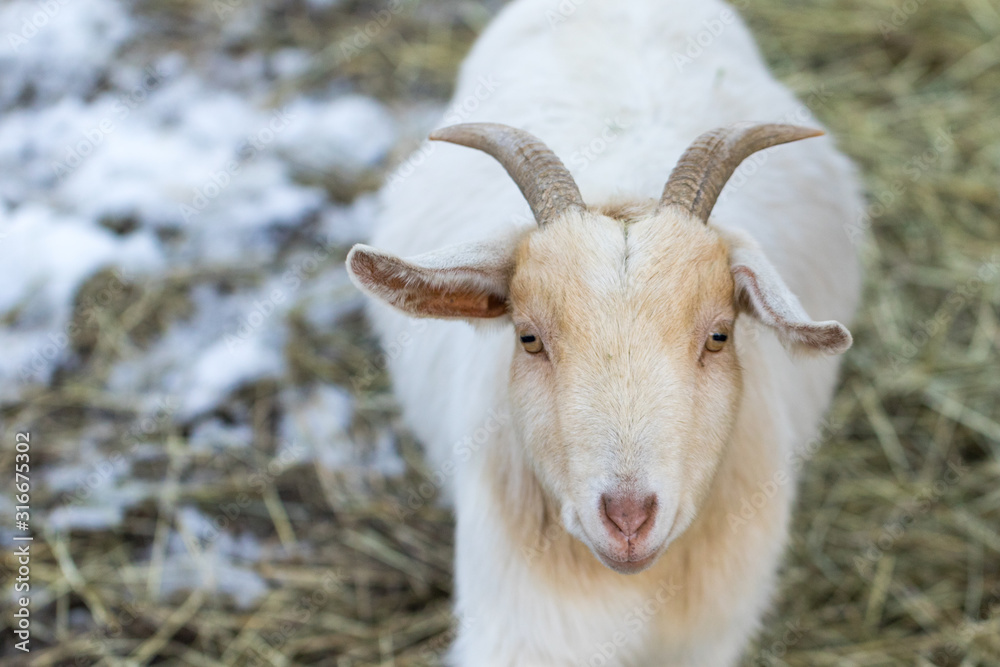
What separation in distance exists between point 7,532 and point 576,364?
8.80 feet

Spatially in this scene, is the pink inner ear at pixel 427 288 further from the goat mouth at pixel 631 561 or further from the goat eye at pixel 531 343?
the goat mouth at pixel 631 561

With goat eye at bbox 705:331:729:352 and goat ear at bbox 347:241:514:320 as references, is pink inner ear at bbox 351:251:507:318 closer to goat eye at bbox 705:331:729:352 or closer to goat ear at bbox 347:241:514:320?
goat ear at bbox 347:241:514:320

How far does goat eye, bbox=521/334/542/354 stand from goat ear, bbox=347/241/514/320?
174mm

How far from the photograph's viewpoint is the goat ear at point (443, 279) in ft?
7.15

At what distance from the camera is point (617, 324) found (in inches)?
84.0

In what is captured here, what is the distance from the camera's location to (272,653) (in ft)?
11.4

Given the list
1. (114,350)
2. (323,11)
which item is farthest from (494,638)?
(323,11)

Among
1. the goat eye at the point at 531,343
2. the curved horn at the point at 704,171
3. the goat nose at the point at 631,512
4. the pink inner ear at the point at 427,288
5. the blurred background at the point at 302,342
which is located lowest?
the blurred background at the point at 302,342

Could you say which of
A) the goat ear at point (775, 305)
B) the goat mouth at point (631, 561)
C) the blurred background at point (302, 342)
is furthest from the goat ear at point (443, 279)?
the blurred background at point (302, 342)

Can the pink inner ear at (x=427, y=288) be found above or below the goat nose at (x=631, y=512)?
above

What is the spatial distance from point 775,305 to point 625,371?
1.20 ft

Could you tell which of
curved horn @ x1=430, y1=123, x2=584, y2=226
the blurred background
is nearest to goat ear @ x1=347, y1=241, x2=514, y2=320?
curved horn @ x1=430, y1=123, x2=584, y2=226

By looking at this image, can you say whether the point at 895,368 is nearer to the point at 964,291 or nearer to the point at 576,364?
the point at 964,291

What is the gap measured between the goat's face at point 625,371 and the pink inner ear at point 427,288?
110mm
